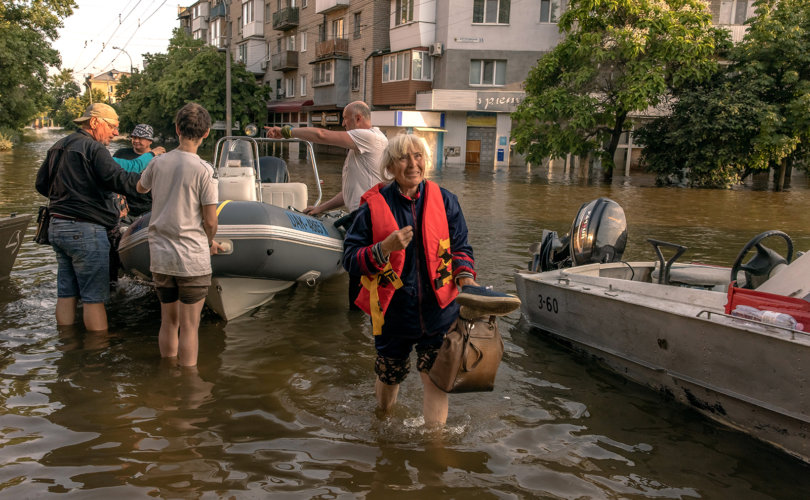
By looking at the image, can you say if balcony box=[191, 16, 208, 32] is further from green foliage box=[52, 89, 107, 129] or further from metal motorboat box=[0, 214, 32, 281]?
metal motorboat box=[0, 214, 32, 281]

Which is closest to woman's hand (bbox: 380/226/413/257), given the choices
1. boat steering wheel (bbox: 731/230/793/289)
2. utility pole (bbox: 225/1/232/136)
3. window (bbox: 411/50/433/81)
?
boat steering wheel (bbox: 731/230/793/289)

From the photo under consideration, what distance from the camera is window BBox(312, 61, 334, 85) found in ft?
140

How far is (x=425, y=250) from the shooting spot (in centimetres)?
362

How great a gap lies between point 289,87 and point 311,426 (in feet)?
160

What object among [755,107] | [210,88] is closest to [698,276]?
[755,107]

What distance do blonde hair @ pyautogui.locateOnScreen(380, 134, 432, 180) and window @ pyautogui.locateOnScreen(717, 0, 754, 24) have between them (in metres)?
31.4

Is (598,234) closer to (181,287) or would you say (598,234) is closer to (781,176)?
(181,287)

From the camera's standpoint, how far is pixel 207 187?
15.1 ft

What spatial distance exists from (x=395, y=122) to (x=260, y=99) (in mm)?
16846

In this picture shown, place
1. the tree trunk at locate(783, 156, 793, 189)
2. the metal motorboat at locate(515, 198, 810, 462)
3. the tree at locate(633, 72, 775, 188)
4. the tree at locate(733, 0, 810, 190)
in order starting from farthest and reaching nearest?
the tree trunk at locate(783, 156, 793, 189) < the tree at locate(633, 72, 775, 188) < the tree at locate(733, 0, 810, 190) < the metal motorboat at locate(515, 198, 810, 462)

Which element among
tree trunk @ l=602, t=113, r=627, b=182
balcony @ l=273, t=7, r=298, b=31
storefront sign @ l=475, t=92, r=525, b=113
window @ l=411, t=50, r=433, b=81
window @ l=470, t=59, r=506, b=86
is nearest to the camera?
tree trunk @ l=602, t=113, r=627, b=182

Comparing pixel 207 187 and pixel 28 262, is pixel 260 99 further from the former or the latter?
pixel 207 187

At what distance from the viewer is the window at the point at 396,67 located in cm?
3572

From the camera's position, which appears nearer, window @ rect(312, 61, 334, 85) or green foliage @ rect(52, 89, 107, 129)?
window @ rect(312, 61, 334, 85)
